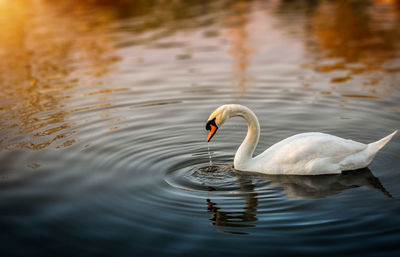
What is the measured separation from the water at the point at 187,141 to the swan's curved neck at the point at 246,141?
275mm

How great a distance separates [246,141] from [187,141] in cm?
196

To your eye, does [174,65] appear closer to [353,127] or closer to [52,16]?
[353,127]

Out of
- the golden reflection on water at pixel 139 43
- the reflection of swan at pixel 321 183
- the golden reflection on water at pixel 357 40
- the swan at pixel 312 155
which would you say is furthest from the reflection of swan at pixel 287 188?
the golden reflection on water at pixel 357 40

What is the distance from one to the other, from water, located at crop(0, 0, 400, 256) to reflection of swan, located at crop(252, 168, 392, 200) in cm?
3

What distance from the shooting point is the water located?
723 centimetres

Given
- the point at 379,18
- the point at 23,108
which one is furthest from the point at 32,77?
the point at 379,18

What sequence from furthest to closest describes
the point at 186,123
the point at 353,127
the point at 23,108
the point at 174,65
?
the point at 174,65 < the point at 23,108 < the point at 186,123 < the point at 353,127

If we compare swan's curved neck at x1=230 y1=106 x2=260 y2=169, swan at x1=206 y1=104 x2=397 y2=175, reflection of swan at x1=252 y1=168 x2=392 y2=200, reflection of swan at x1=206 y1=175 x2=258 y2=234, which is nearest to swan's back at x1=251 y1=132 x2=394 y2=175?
swan at x1=206 y1=104 x2=397 y2=175

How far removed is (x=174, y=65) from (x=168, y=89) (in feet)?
12.3

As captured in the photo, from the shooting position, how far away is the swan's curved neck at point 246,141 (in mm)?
9547

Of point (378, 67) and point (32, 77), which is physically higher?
point (32, 77)

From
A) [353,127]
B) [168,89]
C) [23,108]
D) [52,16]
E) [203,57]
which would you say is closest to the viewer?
[353,127]

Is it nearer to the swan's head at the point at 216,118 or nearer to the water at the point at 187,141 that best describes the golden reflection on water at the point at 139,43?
the water at the point at 187,141

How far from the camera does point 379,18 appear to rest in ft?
97.0
